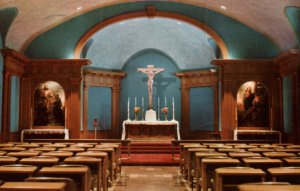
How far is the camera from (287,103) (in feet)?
51.7

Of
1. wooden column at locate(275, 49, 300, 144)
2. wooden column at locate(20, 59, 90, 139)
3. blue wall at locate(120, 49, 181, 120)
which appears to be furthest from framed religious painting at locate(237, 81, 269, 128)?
wooden column at locate(20, 59, 90, 139)

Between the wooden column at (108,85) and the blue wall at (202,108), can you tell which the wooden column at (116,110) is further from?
the blue wall at (202,108)

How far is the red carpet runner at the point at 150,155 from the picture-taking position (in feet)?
43.1

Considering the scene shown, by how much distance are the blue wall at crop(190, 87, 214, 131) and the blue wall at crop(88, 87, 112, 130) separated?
3887 mm

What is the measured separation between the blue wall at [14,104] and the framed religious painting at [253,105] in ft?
27.3

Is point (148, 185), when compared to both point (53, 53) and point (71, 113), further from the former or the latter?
point (53, 53)

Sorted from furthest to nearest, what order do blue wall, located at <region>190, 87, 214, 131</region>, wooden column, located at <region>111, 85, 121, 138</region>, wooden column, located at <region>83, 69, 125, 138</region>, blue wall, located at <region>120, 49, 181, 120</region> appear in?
blue wall, located at <region>120, 49, 181, 120</region> → wooden column, located at <region>111, 85, 121, 138</region> → blue wall, located at <region>190, 87, 214, 131</region> → wooden column, located at <region>83, 69, 125, 138</region>

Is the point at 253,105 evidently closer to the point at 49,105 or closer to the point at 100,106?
the point at 100,106


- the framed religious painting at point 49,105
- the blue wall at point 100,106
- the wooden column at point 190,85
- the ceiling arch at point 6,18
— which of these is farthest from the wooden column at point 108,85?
the ceiling arch at point 6,18

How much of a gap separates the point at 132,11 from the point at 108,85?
499 centimetres

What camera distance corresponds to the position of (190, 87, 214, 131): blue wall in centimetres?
2003

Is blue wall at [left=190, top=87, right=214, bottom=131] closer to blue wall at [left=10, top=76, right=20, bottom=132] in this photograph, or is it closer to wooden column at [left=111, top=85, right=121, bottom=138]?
wooden column at [left=111, top=85, right=121, bottom=138]

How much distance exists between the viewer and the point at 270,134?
16.2m

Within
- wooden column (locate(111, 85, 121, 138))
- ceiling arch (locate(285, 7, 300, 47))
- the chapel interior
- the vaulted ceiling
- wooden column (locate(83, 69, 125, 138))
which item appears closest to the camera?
ceiling arch (locate(285, 7, 300, 47))
